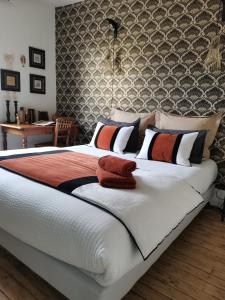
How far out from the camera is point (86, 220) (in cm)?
124

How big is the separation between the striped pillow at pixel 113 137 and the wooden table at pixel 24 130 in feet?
3.10

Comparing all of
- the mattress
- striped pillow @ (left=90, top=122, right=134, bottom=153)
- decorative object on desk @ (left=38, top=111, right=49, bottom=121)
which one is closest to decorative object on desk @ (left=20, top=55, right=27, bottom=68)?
decorative object on desk @ (left=38, top=111, right=49, bottom=121)

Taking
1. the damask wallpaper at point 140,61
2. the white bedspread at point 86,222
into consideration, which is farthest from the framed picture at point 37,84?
the white bedspread at point 86,222

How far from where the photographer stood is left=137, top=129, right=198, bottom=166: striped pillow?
245cm

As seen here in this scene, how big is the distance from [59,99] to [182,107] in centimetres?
227

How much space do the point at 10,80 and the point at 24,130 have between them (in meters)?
0.88

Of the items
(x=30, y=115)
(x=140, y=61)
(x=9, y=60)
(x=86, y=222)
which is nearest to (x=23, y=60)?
(x=9, y=60)

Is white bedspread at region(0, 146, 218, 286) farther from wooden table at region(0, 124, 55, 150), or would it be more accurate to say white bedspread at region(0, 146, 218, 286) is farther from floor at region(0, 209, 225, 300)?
wooden table at region(0, 124, 55, 150)

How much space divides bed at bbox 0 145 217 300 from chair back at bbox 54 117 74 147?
72.0 inches

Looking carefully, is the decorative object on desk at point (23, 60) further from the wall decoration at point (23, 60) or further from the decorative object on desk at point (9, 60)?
the decorative object on desk at point (9, 60)

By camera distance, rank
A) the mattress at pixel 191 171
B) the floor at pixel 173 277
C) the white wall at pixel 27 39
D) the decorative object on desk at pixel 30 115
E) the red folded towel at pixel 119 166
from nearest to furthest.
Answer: the floor at pixel 173 277
the red folded towel at pixel 119 166
the mattress at pixel 191 171
the white wall at pixel 27 39
the decorative object on desk at pixel 30 115

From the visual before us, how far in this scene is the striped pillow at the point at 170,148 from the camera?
8.02ft

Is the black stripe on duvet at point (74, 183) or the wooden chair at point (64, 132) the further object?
the wooden chair at point (64, 132)

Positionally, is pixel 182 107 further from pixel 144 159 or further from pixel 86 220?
pixel 86 220
